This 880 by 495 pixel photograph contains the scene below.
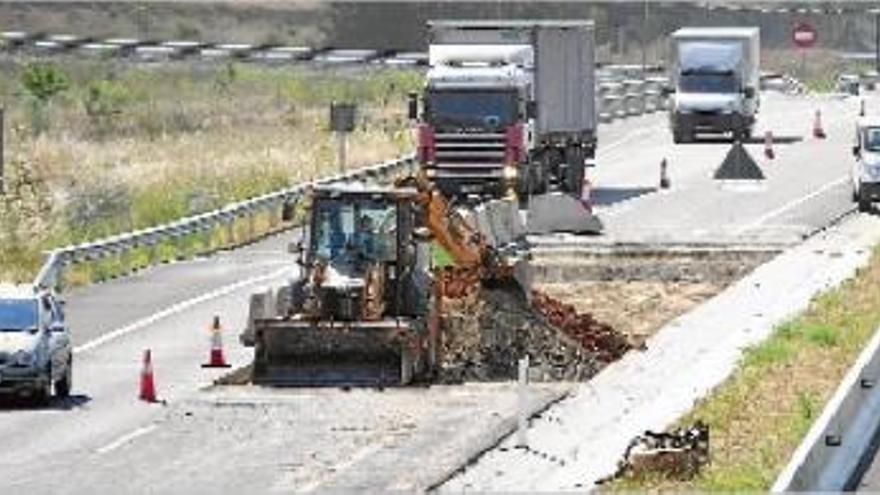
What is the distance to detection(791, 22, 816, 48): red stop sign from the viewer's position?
145 metres

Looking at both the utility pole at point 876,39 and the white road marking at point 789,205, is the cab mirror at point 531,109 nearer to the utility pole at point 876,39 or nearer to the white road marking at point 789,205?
the white road marking at point 789,205

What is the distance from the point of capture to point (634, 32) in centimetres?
15075

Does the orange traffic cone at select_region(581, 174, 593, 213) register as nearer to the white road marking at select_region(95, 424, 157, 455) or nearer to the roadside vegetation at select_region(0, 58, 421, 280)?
the roadside vegetation at select_region(0, 58, 421, 280)

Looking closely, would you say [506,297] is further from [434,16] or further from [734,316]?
[434,16]

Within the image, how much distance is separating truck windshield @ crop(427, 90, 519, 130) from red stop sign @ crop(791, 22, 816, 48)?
8481cm

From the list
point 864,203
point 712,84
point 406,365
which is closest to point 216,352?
point 406,365

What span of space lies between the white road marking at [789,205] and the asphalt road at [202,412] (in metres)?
0.24

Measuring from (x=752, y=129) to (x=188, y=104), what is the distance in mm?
30513

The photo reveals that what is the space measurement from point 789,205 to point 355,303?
1314 inches

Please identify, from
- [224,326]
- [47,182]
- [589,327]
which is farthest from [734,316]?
[47,182]

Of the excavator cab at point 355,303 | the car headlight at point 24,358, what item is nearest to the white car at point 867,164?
the excavator cab at point 355,303

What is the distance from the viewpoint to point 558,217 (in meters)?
59.3

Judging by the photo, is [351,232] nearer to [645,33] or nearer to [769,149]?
[769,149]

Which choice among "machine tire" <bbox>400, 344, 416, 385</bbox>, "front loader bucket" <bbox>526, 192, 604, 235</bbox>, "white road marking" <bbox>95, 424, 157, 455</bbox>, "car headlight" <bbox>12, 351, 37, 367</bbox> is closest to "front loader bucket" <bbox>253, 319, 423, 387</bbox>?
"machine tire" <bbox>400, 344, 416, 385</bbox>
